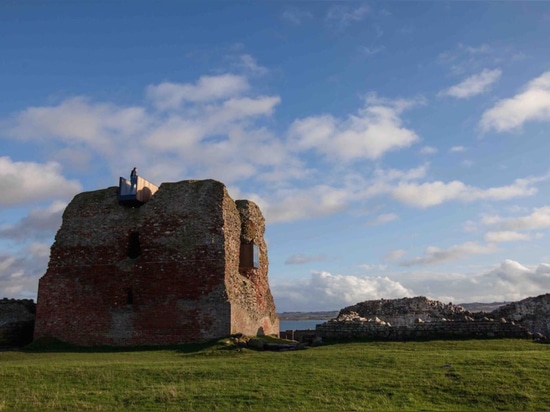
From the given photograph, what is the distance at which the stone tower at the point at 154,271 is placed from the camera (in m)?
22.8

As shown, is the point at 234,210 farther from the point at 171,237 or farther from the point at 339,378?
the point at 339,378

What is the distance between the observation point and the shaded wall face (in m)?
22.7

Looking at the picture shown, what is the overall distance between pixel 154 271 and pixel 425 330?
11.6 m

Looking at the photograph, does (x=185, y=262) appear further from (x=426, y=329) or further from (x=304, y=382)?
(x=304, y=382)

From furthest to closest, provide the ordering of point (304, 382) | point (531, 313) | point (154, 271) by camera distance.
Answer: point (531, 313) → point (154, 271) → point (304, 382)

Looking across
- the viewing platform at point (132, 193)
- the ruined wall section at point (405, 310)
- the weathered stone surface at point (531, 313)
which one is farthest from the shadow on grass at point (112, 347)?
the weathered stone surface at point (531, 313)

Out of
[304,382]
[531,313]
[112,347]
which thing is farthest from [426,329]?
[112,347]

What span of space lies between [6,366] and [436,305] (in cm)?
2125

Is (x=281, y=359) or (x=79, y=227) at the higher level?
(x=79, y=227)

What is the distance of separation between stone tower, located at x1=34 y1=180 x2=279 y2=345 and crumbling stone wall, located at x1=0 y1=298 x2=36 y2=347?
7.01ft

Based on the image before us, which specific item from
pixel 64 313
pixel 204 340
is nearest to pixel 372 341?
pixel 204 340

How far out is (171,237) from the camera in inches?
938

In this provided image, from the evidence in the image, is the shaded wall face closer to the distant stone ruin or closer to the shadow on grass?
the shadow on grass

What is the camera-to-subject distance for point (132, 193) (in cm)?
2473
